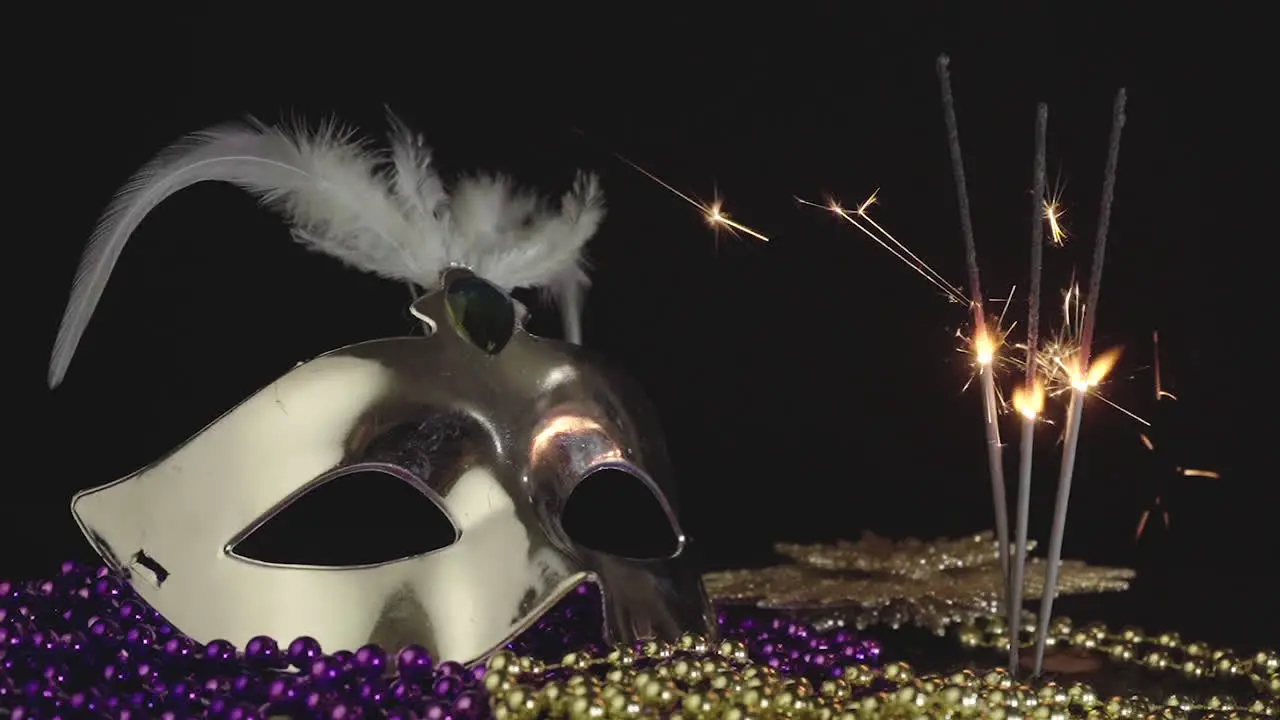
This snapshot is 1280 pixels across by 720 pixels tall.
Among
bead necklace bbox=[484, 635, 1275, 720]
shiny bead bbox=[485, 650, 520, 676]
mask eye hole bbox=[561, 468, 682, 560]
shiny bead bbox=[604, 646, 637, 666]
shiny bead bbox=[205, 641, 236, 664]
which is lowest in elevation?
bead necklace bbox=[484, 635, 1275, 720]

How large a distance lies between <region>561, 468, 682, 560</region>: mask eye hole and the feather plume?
0.70 m

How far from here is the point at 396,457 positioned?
4.04 feet

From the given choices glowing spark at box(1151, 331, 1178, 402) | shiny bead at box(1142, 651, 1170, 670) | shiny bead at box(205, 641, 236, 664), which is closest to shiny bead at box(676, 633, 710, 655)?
shiny bead at box(205, 641, 236, 664)

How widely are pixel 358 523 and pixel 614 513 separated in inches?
14.9

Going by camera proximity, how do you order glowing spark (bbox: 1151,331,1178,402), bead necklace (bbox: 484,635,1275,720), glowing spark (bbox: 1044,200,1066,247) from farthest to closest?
glowing spark (bbox: 1151,331,1178,402) < glowing spark (bbox: 1044,200,1066,247) < bead necklace (bbox: 484,635,1275,720)

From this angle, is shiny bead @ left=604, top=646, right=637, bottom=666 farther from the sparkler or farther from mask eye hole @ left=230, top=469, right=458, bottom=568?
mask eye hole @ left=230, top=469, right=458, bottom=568

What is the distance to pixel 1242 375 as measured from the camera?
1.97 m

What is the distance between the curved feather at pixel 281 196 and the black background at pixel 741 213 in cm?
44

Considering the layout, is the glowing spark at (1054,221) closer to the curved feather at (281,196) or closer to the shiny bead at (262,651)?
the curved feather at (281,196)

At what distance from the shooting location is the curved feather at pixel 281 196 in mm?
1350

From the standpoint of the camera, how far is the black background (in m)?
1.83

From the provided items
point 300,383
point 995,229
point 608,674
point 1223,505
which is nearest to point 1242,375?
point 1223,505

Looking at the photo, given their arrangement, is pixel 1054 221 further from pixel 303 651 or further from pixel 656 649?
pixel 303 651

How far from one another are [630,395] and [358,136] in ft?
2.13
